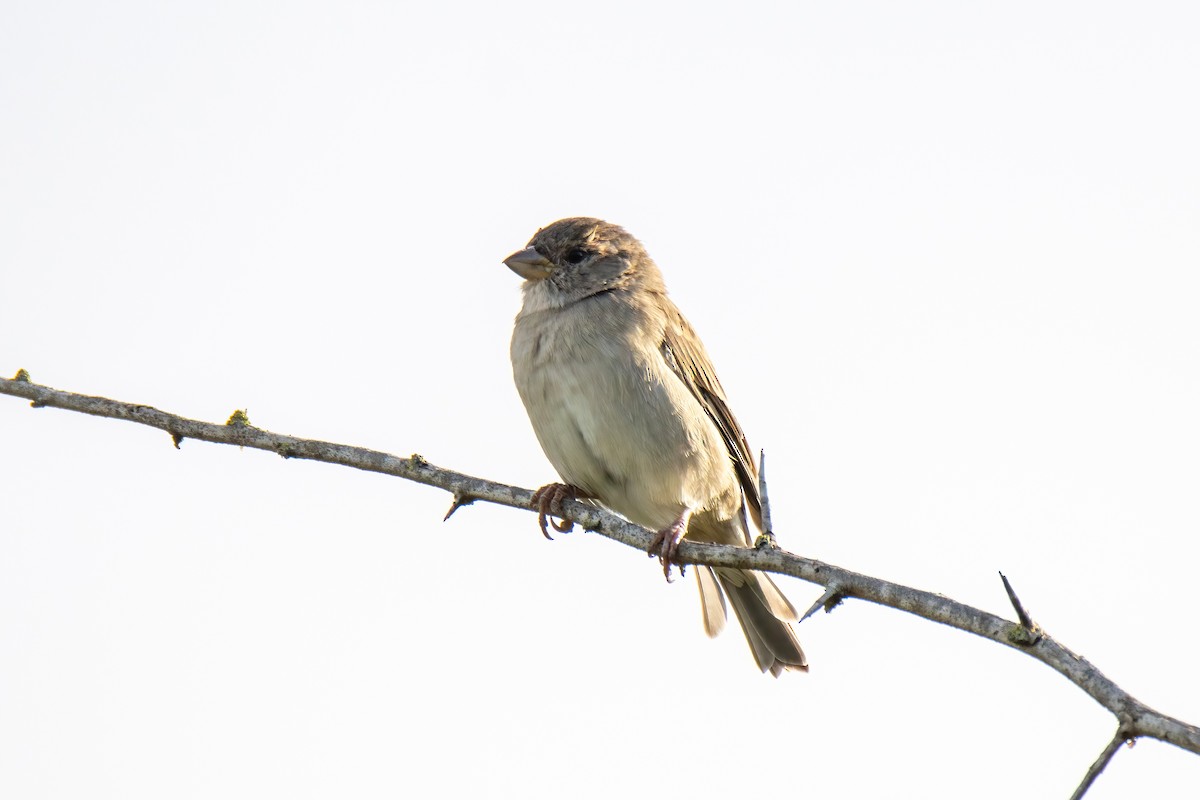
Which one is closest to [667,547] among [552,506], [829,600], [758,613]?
[552,506]

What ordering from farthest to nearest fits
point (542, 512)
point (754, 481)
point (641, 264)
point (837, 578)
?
→ point (641, 264), point (754, 481), point (542, 512), point (837, 578)

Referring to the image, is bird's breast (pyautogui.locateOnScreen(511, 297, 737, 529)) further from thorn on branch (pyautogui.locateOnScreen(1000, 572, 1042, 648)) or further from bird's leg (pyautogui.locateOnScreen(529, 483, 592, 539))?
thorn on branch (pyautogui.locateOnScreen(1000, 572, 1042, 648))

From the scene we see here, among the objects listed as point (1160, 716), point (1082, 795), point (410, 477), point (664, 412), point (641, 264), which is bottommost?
point (1082, 795)

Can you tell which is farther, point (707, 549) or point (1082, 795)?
point (707, 549)

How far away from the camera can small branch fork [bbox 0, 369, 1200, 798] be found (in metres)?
3.36

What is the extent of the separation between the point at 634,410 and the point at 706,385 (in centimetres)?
92

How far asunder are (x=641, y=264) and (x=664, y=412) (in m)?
1.51

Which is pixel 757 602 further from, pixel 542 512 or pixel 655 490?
pixel 542 512

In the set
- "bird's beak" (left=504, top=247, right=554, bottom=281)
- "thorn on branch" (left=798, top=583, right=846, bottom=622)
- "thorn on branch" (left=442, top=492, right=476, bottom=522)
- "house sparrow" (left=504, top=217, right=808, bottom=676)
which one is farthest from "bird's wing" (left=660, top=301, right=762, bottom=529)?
"thorn on branch" (left=798, top=583, right=846, bottom=622)

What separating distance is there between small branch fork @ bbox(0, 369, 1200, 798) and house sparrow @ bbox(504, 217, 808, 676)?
0.53 meters

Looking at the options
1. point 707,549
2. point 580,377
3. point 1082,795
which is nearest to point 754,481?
point 580,377

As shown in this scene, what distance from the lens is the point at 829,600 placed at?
13.8ft

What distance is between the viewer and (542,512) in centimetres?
657

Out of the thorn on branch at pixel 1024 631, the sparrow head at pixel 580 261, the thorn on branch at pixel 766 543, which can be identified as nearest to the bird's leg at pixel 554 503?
the sparrow head at pixel 580 261
